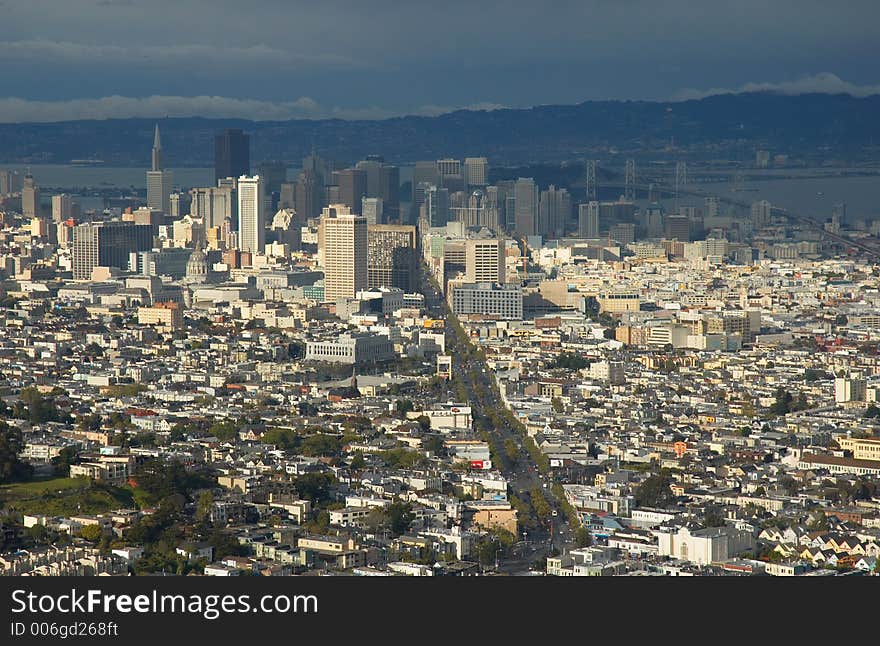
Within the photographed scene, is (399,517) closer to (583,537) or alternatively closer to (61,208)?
(583,537)

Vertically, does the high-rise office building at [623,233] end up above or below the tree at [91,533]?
above

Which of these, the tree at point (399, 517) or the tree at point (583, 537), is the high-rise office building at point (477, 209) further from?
the tree at point (583, 537)

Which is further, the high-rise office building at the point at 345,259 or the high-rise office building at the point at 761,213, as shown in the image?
the high-rise office building at the point at 761,213

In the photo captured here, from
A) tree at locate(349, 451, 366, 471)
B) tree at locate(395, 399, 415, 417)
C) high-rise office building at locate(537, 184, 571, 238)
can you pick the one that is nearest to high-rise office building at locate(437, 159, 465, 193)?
high-rise office building at locate(537, 184, 571, 238)

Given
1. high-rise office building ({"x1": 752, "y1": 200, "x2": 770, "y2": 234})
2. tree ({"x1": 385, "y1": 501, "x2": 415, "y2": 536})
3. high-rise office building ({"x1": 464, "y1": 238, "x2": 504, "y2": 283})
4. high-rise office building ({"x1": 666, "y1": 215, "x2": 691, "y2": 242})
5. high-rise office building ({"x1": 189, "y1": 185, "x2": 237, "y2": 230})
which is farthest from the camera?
high-rise office building ({"x1": 189, "y1": 185, "x2": 237, "y2": 230})

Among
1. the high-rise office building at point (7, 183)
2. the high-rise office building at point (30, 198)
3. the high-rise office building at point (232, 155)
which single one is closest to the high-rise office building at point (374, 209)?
the high-rise office building at point (232, 155)

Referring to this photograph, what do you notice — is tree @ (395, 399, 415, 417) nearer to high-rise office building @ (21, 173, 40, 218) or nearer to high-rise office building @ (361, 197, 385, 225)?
high-rise office building @ (361, 197, 385, 225)
